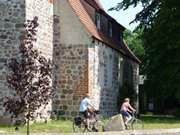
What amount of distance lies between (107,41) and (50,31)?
6.20m

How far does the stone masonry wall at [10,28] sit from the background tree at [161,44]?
12908mm

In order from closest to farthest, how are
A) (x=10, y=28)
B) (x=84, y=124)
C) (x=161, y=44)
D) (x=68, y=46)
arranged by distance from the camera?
(x=84, y=124) → (x=10, y=28) → (x=68, y=46) → (x=161, y=44)

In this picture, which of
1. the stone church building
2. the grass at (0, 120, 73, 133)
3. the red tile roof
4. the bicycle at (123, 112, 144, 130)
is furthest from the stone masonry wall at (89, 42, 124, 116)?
the grass at (0, 120, 73, 133)

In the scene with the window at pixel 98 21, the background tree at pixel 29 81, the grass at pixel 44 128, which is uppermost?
the window at pixel 98 21

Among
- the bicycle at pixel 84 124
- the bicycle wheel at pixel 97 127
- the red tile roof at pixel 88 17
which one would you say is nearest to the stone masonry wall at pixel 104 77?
the red tile roof at pixel 88 17

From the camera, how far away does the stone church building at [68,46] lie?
32.5 meters

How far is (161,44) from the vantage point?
143ft

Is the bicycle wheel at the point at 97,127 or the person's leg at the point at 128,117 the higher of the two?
the person's leg at the point at 128,117

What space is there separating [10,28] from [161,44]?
1449 cm

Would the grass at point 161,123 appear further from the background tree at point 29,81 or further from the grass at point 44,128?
the background tree at point 29,81

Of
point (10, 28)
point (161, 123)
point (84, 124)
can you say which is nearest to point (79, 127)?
point (84, 124)

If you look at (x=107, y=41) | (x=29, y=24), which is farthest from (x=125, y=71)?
(x=29, y=24)

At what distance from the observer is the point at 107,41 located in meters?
41.9

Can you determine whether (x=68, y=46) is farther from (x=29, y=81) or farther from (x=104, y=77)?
(x=29, y=81)
